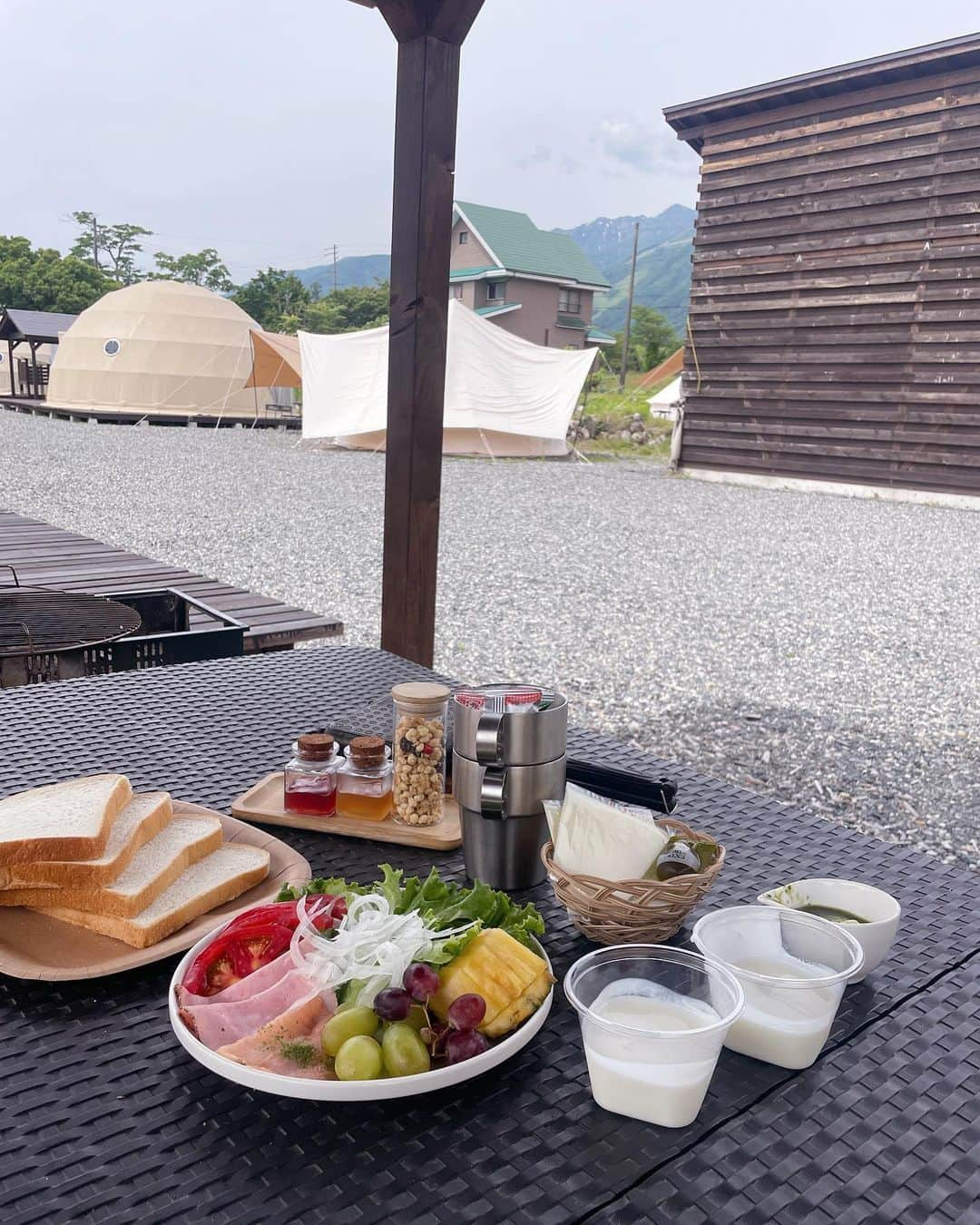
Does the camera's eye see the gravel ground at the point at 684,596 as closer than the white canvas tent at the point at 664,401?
Yes

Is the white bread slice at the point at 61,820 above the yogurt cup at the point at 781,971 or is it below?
above

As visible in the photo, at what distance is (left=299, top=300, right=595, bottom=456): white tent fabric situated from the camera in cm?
1634

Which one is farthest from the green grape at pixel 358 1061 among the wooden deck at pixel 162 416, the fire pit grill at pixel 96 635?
the wooden deck at pixel 162 416

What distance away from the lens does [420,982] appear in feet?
2.32

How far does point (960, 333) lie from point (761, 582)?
20.0 ft

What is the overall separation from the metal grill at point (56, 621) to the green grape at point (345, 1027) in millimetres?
1747

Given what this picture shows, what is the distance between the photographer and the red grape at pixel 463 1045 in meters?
0.70

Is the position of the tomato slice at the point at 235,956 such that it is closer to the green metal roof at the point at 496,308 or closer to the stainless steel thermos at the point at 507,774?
the stainless steel thermos at the point at 507,774

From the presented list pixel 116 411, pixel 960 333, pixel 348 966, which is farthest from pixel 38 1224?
pixel 116 411

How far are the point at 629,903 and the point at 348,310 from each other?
145ft

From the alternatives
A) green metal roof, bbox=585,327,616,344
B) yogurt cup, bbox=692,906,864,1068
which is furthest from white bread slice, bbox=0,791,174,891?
green metal roof, bbox=585,327,616,344

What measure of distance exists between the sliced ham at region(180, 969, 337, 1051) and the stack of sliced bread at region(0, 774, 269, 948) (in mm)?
174

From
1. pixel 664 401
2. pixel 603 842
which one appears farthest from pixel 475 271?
pixel 603 842

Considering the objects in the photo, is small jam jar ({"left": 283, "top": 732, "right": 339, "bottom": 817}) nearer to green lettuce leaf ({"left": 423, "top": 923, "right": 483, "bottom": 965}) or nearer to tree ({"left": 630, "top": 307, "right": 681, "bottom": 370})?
green lettuce leaf ({"left": 423, "top": 923, "right": 483, "bottom": 965})
